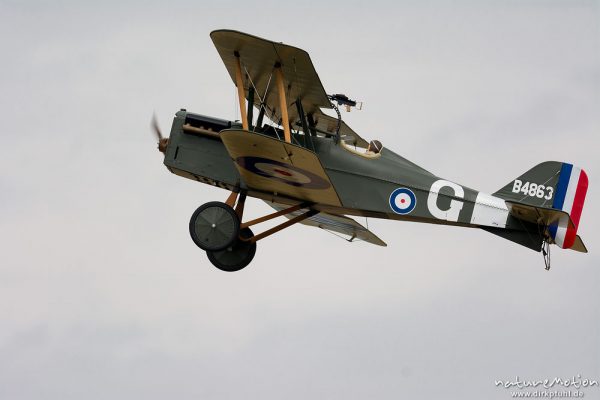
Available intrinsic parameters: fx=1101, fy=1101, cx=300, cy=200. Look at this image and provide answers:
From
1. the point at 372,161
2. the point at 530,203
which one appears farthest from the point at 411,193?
the point at 530,203

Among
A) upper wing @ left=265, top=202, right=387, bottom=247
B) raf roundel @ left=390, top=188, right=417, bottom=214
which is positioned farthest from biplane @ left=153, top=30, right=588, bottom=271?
upper wing @ left=265, top=202, right=387, bottom=247

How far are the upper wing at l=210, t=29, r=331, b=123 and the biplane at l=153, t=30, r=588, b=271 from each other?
0.02 m

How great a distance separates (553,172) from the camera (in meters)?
16.6

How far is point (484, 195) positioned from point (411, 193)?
1097 millimetres

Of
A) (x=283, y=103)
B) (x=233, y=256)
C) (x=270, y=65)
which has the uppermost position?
(x=270, y=65)

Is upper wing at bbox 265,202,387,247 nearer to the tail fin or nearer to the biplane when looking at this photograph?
the biplane

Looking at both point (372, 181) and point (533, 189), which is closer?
point (372, 181)

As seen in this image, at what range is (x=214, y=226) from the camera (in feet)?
53.2

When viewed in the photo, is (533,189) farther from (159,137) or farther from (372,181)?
(159,137)

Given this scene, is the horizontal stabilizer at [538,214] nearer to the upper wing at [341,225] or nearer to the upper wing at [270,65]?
the upper wing at [270,65]

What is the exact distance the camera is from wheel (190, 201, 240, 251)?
16172 millimetres

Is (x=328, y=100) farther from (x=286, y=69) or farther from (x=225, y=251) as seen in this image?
(x=225, y=251)

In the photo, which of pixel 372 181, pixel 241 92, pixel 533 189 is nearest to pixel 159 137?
pixel 241 92

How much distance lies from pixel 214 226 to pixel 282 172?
1.41 m
